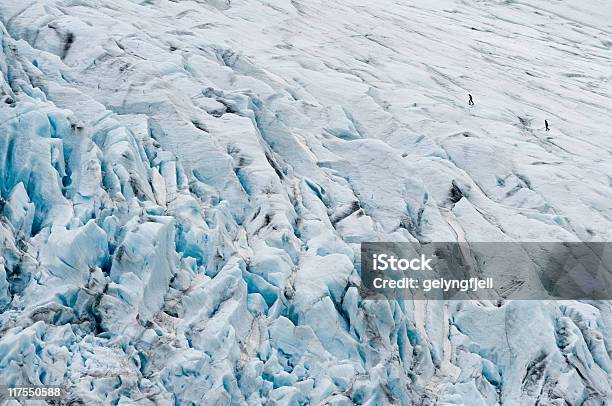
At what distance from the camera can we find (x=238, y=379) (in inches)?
437

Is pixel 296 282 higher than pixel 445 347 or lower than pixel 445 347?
higher

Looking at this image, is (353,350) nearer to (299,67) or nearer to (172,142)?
(172,142)

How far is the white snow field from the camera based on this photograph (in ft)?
35.9

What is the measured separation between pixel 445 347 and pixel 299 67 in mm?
9979

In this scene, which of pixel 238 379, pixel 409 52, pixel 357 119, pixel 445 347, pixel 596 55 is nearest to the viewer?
pixel 238 379

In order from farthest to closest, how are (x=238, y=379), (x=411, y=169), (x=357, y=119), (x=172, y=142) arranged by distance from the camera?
(x=357, y=119) → (x=411, y=169) → (x=172, y=142) → (x=238, y=379)

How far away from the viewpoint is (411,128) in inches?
717

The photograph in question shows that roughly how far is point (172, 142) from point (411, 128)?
6.83 meters

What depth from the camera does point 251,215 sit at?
45.1 ft

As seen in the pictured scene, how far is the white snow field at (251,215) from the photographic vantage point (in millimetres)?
10953

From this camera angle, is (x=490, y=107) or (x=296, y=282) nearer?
(x=296, y=282)

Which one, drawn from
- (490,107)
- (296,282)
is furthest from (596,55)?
(296,282)

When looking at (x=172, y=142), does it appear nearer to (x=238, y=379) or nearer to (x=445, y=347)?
(x=238, y=379)

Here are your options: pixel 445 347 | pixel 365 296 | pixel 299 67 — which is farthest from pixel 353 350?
pixel 299 67
